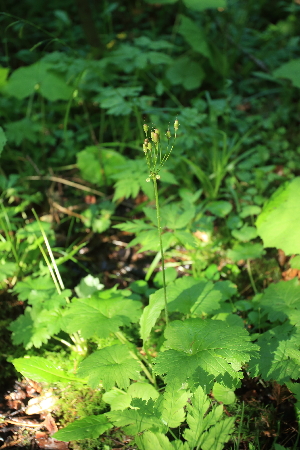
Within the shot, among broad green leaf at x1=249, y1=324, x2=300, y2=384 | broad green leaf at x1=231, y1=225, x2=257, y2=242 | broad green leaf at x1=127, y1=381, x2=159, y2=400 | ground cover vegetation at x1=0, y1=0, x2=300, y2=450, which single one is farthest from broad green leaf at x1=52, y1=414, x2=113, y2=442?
broad green leaf at x1=231, y1=225, x2=257, y2=242

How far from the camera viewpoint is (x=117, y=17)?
190 inches

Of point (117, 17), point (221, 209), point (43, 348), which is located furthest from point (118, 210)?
point (117, 17)

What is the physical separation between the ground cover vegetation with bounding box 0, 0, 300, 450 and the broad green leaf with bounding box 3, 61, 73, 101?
15mm

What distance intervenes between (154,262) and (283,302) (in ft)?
2.60

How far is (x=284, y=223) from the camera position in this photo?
201 centimetres

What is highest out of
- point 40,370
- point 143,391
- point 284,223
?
point 284,223

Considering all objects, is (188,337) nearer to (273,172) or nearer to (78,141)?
(273,172)

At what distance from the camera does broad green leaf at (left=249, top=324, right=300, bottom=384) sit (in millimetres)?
1386

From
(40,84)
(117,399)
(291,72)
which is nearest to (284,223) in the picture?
(117,399)

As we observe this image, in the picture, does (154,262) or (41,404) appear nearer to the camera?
(41,404)

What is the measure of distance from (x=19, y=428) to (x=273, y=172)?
2.55m

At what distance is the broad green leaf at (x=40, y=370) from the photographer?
1563mm

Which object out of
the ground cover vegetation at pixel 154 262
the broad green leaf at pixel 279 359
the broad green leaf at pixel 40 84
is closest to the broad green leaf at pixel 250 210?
the ground cover vegetation at pixel 154 262

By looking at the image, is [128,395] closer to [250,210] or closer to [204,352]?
[204,352]
